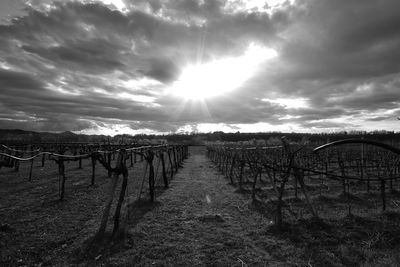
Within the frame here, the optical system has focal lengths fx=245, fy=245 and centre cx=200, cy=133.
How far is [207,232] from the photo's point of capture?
7.36m

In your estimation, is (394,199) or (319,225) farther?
(394,199)

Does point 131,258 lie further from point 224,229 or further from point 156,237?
point 224,229

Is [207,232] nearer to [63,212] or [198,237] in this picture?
[198,237]

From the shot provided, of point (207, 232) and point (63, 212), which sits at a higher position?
point (207, 232)

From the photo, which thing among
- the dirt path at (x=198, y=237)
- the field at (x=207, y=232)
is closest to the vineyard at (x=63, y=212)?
the field at (x=207, y=232)

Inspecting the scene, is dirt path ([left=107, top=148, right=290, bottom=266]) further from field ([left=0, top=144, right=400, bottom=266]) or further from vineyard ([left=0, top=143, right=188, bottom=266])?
vineyard ([left=0, top=143, right=188, bottom=266])

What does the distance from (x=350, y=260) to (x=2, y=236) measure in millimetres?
9150

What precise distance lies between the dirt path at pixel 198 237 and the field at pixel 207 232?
0.08 feet

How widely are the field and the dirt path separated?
2 cm

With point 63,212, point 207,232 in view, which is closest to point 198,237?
point 207,232

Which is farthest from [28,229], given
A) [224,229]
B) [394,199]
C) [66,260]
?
[394,199]

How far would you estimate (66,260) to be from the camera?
562 centimetres

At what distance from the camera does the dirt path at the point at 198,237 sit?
569cm

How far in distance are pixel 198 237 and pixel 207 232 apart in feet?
1.47
